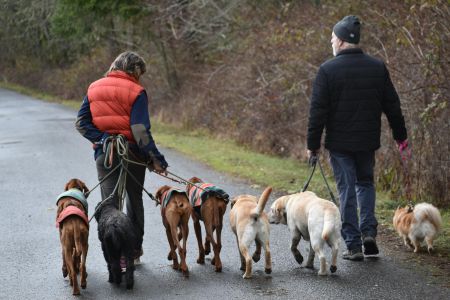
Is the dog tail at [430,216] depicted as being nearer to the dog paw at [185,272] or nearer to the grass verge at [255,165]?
the grass verge at [255,165]

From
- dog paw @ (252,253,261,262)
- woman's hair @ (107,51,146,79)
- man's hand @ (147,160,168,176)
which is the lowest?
dog paw @ (252,253,261,262)

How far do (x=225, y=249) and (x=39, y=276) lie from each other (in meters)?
2.07

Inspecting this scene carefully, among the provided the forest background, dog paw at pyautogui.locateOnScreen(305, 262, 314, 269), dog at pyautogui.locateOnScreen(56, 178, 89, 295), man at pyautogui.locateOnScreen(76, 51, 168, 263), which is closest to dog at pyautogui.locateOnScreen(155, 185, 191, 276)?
man at pyautogui.locateOnScreen(76, 51, 168, 263)

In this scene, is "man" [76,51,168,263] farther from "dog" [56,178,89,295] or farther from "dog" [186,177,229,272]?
"dog" [56,178,89,295]

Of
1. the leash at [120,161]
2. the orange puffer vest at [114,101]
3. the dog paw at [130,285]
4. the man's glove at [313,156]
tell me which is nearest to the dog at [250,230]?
the man's glove at [313,156]

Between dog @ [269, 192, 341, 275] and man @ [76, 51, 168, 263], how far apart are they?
1383 millimetres

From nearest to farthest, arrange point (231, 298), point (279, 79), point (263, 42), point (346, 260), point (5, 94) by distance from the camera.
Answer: point (231, 298) → point (346, 260) → point (279, 79) → point (263, 42) → point (5, 94)

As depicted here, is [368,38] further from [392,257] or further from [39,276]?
[39,276]

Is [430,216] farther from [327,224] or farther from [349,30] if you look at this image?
[349,30]

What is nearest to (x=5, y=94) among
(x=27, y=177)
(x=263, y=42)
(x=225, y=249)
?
(x=263, y=42)

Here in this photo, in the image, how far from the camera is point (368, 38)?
1536cm

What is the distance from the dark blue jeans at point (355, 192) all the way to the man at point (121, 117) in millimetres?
1821

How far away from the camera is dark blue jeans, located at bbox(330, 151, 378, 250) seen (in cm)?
779

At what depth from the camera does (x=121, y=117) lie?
7.44 m
